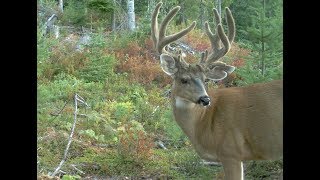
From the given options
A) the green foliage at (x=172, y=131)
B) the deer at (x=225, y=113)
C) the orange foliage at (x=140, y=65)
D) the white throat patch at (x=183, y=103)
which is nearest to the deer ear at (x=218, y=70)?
the deer at (x=225, y=113)

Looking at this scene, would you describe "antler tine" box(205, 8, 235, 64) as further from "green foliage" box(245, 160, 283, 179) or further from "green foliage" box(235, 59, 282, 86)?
"green foliage" box(245, 160, 283, 179)

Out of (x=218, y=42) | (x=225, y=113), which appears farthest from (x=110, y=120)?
(x=225, y=113)

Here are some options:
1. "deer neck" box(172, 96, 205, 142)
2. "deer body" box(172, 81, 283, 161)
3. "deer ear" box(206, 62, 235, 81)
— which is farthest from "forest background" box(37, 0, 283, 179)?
"deer ear" box(206, 62, 235, 81)

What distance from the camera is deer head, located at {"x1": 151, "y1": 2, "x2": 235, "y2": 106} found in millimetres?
5715

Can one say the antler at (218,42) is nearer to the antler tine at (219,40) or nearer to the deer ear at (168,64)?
the antler tine at (219,40)

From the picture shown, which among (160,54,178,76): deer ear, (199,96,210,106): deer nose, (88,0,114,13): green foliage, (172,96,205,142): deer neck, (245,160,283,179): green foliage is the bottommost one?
(245,160,283,179): green foliage

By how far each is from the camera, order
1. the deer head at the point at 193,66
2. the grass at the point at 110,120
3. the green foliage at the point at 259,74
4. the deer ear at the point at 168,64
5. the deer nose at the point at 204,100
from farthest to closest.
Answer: the green foliage at the point at 259,74 < the grass at the point at 110,120 < the deer ear at the point at 168,64 < the deer head at the point at 193,66 < the deer nose at the point at 204,100

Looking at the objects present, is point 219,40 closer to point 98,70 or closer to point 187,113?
point 187,113

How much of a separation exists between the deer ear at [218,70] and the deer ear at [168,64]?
41 cm

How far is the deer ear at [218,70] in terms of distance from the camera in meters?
5.96

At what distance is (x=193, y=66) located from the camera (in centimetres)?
587

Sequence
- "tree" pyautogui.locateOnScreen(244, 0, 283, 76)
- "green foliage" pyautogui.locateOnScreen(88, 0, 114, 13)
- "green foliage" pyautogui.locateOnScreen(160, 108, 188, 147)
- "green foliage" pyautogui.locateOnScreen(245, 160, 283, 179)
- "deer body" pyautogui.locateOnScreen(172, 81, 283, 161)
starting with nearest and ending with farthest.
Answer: "deer body" pyautogui.locateOnScreen(172, 81, 283, 161) < "green foliage" pyautogui.locateOnScreen(245, 160, 283, 179) < "tree" pyautogui.locateOnScreen(244, 0, 283, 76) < "green foliage" pyautogui.locateOnScreen(160, 108, 188, 147) < "green foliage" pyautogui.locateOnScreen(88, 0, 114, 13)

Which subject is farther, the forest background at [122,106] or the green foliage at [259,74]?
the green foliage at [259,74]
